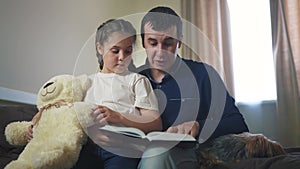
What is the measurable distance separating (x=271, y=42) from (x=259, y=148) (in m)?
1.83

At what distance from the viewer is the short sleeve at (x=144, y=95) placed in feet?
3.77

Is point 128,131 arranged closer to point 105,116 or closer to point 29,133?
point 105,116

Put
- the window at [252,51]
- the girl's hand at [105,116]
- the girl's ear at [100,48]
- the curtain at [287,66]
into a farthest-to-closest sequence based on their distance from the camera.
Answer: the window at [252,51] < the curtain at [287,66] < the girl's ear at [100,48] < the girl's hand at [105,116]

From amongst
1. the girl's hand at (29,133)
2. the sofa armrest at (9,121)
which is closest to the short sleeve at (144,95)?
the girl's hand at (29,133)

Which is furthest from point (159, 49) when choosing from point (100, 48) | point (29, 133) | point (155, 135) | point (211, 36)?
point (211, 36)

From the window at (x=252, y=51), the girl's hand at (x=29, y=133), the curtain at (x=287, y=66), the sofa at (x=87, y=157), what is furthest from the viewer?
the window at (x=252, y=51)

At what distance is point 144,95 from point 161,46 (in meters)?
0.31

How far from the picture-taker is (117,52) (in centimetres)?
127

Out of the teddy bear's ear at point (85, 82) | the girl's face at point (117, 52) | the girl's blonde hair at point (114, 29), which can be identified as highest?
the girl's blonde hair at point (114, 29)

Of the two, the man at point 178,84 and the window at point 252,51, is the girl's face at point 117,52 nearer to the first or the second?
the man at point 178,84

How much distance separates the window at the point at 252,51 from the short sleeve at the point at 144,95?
1.73 meters

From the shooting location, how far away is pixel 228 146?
1101 millimetres

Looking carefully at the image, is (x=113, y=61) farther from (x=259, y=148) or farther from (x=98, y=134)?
(x=259, y=148)

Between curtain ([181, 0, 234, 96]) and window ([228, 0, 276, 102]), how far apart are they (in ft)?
0.22
